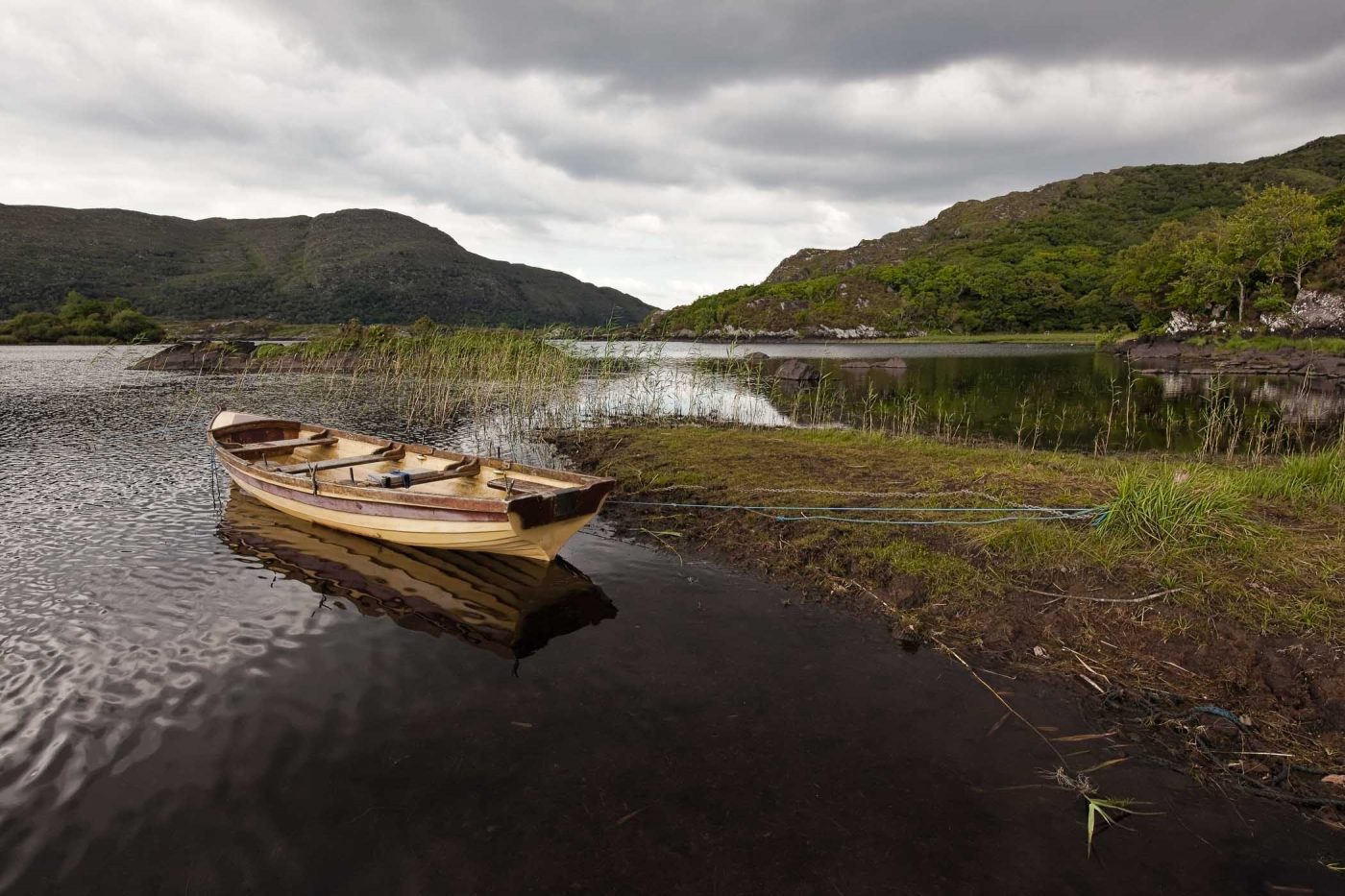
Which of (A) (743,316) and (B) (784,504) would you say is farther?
(A) (743,316)

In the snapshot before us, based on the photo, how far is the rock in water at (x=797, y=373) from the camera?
125 feet

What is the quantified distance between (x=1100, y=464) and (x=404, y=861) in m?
14.3

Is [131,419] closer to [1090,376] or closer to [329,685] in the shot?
[329,685]

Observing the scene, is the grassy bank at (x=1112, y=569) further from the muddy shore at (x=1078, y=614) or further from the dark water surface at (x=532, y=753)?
the dark water surface at (x=532, y=753)

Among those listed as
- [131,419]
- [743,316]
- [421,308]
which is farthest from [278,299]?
[131,419]

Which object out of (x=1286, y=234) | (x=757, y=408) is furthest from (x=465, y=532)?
(x=1286, y=234)

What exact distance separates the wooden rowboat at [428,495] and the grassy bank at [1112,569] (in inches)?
97.0

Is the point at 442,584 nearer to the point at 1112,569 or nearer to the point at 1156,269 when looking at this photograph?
the point at 1112,569

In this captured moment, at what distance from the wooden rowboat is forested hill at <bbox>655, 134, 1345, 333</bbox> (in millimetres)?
91794

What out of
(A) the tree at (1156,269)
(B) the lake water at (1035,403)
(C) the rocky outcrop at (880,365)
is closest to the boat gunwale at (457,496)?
(B) the lake water at (1035,403)

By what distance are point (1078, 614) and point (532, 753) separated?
5.98 metres

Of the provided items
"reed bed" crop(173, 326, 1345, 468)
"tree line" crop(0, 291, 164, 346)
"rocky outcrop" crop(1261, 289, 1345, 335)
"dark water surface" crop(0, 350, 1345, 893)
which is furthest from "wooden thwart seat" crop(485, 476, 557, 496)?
"tree line" crop(0, 291, 164, 346)

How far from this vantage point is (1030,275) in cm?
12606

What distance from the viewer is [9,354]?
62344 millimetres
